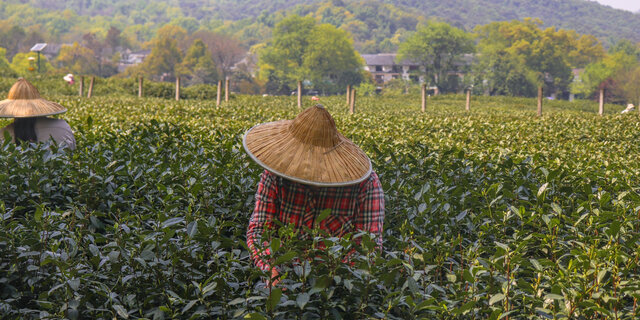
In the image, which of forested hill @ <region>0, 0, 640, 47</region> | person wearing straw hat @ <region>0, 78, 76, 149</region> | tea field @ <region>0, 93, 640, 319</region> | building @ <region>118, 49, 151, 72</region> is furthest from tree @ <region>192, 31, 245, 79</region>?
tea field @ <region>0, 93, 640, 319</region>

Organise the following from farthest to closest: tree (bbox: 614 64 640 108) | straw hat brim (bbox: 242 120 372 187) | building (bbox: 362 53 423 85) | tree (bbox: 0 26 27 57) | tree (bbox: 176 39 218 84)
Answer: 1. building (bbox: 362 53 423 85)
2. tree (bbox: 0 26 27 57)
3. tree (bbox: 176 39 218 84)
4. tree (bbox: 614 64 640 108)
5. straw hat brim (bbox: 242 120 372 187)

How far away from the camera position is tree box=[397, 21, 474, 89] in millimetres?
81037

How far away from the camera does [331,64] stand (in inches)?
3531

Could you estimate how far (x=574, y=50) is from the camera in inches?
3780

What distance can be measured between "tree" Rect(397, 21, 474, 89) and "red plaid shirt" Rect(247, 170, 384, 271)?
7938 centimetres

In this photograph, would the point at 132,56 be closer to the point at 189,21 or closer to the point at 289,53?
the point at 189,21

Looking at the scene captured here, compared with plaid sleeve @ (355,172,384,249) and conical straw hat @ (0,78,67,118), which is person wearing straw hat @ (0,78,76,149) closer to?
conical straw hat @ (0,78,67,118)

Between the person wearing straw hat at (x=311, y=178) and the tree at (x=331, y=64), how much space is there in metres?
85.7

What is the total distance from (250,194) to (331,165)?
87cm

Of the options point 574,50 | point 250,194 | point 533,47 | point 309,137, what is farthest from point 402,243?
point 574,50

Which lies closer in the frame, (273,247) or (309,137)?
(273,247)

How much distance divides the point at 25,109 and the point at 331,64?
86.2 meters

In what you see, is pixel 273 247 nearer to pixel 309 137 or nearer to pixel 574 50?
pixel 309 137

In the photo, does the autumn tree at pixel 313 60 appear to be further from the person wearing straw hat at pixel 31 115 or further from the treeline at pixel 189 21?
the person wearing straw hat at pixel 31 115
